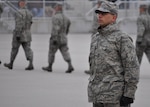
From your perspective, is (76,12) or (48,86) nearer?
(48,86)

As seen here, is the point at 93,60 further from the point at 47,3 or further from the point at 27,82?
the point at 47,3

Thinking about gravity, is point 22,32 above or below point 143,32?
below

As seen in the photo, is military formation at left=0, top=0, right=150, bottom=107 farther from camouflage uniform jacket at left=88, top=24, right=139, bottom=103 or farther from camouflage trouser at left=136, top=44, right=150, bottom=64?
camouflage trouser at left=136, top=44, right=150, bottom=64

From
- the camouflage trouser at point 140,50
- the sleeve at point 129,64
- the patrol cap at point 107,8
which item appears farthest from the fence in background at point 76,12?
the sleeve at point 129,64

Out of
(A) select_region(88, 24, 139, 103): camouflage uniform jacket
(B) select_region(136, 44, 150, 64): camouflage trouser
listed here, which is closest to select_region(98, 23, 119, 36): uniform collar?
(A) select_region(88, 24, 139, 103): camouflage uniform jacket

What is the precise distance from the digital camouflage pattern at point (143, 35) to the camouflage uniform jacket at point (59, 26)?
6.62ft

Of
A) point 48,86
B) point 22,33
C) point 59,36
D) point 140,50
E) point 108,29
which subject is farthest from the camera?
point 22,33

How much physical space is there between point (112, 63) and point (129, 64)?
0.18 metres

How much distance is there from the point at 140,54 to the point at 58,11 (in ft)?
8.19

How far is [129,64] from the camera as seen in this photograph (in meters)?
5.62

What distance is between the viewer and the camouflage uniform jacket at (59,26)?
1417 centimetres

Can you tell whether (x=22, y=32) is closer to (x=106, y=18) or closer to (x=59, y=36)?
(x=59, y=36)

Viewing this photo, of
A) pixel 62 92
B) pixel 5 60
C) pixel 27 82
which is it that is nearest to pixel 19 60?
pixel 5 60

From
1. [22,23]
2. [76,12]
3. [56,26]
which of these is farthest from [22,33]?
[76,12]
